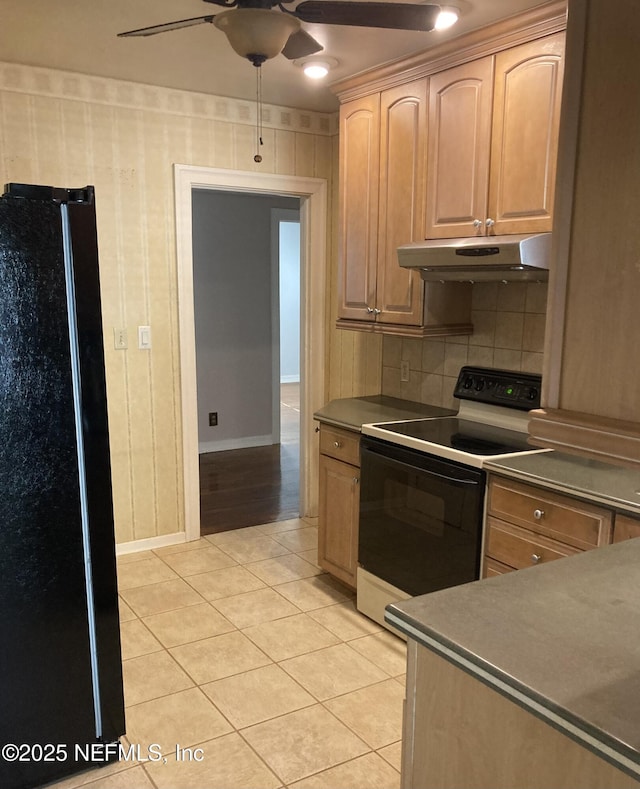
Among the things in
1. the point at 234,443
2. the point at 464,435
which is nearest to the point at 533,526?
the point at 464,435

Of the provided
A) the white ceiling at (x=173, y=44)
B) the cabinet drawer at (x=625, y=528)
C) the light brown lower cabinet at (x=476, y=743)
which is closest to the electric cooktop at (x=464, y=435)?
the cabinet drawer at (x=625, y=528)

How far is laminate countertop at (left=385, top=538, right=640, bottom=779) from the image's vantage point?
3.28 feet

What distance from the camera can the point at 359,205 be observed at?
320 centimetres

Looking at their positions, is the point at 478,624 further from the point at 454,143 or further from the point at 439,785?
the point at 454,143

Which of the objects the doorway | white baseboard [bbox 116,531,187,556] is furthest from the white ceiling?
white baseboard [bbox 116,531,187,556]

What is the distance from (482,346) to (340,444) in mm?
798

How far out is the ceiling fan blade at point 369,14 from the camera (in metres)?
A: 1.75

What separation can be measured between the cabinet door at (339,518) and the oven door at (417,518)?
0.10m

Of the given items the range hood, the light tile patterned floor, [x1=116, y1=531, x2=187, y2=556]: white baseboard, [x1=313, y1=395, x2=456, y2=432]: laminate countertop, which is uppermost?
the range hood

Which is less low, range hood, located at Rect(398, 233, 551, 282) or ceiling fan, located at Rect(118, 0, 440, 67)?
ceiling fan, located at Rect(118, 0, 440, 67)

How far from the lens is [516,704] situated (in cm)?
110

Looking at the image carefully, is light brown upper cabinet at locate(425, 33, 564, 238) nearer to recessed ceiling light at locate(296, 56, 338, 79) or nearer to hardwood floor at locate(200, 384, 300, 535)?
recessed ceiling light at locate(296, 56, 338, 79)

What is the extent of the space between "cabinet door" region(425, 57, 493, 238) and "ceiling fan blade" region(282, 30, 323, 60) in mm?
748

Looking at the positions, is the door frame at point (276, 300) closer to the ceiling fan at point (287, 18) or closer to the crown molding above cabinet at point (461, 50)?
the crown molding above cabinet at point (461, 50)
